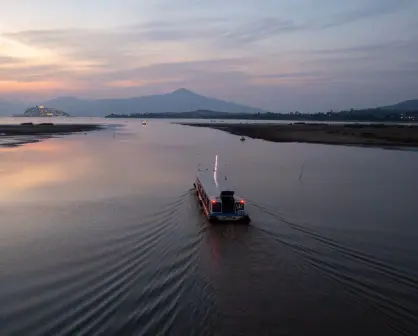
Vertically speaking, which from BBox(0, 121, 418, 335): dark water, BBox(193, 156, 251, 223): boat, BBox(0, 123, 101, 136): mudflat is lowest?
BBox(0, 123, 101, 136): mudflat

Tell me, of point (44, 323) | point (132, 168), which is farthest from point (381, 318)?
point (132, 168)

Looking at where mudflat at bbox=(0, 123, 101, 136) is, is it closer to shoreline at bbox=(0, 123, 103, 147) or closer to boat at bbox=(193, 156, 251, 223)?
shoreline at bbox=(0, 123, 103, 147)

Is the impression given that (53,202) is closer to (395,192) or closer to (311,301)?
(311,301)

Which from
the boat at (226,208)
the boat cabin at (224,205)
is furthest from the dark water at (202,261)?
the boat cabin at (224,205)

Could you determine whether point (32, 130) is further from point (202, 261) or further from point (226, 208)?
point (202, 261)

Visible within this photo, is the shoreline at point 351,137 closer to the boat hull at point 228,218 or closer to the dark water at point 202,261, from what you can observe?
the dark water at point 202,261

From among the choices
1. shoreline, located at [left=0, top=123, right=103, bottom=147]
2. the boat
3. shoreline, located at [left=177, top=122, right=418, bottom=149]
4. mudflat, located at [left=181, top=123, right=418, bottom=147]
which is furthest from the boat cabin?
mudflat, located at [left=181, top=123, right=418, bottom=147]

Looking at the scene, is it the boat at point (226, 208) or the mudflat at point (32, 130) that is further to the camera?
the mudflat at point (32, 130)

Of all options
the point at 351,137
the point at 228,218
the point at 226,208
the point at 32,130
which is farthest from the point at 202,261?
the point at 32,130

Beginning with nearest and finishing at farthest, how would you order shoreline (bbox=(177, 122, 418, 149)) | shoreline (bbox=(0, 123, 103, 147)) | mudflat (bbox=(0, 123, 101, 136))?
shoreline (bbox=(177, 122, 418, 149))
shoreline (bbox=(0, 123, 103, 147))
mudflat (bbox=(0, 123, 101, 136))
